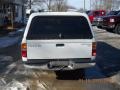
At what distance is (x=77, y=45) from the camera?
33.7ft

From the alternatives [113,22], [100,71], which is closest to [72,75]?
[100,71]

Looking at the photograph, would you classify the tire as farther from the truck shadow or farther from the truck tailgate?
the truck tailgate

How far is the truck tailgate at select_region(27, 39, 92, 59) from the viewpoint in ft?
33.5

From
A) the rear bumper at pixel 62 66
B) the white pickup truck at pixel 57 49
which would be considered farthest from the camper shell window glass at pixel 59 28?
the rear bumper at pixel 62 66

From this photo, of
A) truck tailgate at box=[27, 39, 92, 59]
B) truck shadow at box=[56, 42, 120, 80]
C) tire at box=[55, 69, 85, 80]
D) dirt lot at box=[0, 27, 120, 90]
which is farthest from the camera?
truck shadow at box=[56, 42, 120, 80]

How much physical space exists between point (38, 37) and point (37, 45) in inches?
9.1

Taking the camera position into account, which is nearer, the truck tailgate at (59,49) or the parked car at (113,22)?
the truck tailgate at (59,49)

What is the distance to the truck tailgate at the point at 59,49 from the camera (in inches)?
402

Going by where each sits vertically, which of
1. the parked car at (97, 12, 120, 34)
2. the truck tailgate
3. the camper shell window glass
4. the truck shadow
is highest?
the camper shell window glass

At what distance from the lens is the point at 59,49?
406 inches

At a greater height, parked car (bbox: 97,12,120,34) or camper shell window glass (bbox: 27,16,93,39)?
camper shell window glass (bbox: 27,16,93,39)

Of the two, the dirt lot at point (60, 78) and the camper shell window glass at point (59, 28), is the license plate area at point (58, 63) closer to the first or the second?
the dirt lot at point (60, 78)

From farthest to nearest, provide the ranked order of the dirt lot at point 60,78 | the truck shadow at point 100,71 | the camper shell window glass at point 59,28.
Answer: the truck shadow at point 100,71 < the camper shell window glass at point 59,28 < the dirt lot at point 60,78

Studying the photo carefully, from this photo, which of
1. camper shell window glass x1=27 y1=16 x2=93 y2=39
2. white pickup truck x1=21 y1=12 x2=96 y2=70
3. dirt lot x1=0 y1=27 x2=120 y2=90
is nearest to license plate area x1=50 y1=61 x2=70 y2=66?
white pickup truck x1=21 y1=12 x2=96 y2=70
